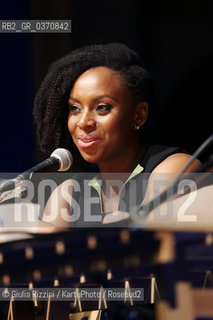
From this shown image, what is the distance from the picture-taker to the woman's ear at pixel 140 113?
1010 millimetres

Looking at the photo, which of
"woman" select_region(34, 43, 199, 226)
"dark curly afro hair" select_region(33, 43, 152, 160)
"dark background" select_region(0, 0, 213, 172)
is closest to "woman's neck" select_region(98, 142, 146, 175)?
"woman" select_region(34, 43, 199, 226)

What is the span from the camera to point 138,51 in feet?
5.26

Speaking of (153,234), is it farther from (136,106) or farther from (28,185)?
(136,106)

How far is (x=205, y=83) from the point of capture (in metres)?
1.69

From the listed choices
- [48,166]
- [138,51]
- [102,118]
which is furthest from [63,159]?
[138,51]

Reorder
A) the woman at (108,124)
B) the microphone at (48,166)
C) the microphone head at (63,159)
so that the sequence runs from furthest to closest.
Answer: the woman at (108,124), the microphone head at (63,159), the microphone at (48,166)

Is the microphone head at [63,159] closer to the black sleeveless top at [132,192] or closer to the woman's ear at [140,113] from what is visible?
the black sleeveless top at [132,192]

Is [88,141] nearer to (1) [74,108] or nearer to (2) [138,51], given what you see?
(1) [74,108]

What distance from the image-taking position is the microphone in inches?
28.7

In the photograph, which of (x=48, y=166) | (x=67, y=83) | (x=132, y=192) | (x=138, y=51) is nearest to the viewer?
(x=48, y=166)

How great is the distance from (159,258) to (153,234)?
2cm

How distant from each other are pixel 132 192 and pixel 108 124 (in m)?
0.15

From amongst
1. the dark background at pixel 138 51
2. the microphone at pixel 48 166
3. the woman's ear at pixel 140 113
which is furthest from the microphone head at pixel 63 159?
the dark background at pixel 138 51

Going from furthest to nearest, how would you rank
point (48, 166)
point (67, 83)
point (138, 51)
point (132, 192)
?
1. point (138, 51)
2. point (67, 83)
3. point (132, 192)
4. point (48, 166)
